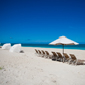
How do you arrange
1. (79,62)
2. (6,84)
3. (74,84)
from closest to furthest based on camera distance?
(6,84) → (74,84) → (79,62)

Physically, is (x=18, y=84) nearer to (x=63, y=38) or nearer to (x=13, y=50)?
(x=63, y=38)

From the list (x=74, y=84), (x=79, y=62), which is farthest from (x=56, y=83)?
(x=79, y=62)

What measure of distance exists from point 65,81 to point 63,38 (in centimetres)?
547

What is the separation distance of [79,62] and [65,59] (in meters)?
1.23

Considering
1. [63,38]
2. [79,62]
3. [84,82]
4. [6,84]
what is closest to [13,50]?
[63,38]

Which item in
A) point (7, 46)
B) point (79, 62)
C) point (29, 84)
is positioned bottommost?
point (29, 84)

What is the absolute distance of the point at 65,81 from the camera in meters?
3.60

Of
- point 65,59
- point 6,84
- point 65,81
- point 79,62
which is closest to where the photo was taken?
point 6,84

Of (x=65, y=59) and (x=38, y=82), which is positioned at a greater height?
(x=65, y=59)

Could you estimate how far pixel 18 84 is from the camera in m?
3.19

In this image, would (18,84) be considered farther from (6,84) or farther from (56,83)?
(56,83)

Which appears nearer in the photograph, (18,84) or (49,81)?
(18,84)

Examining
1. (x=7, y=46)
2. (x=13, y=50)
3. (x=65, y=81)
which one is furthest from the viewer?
(x=7, y=46)

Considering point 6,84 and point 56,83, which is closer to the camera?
point 6,84
